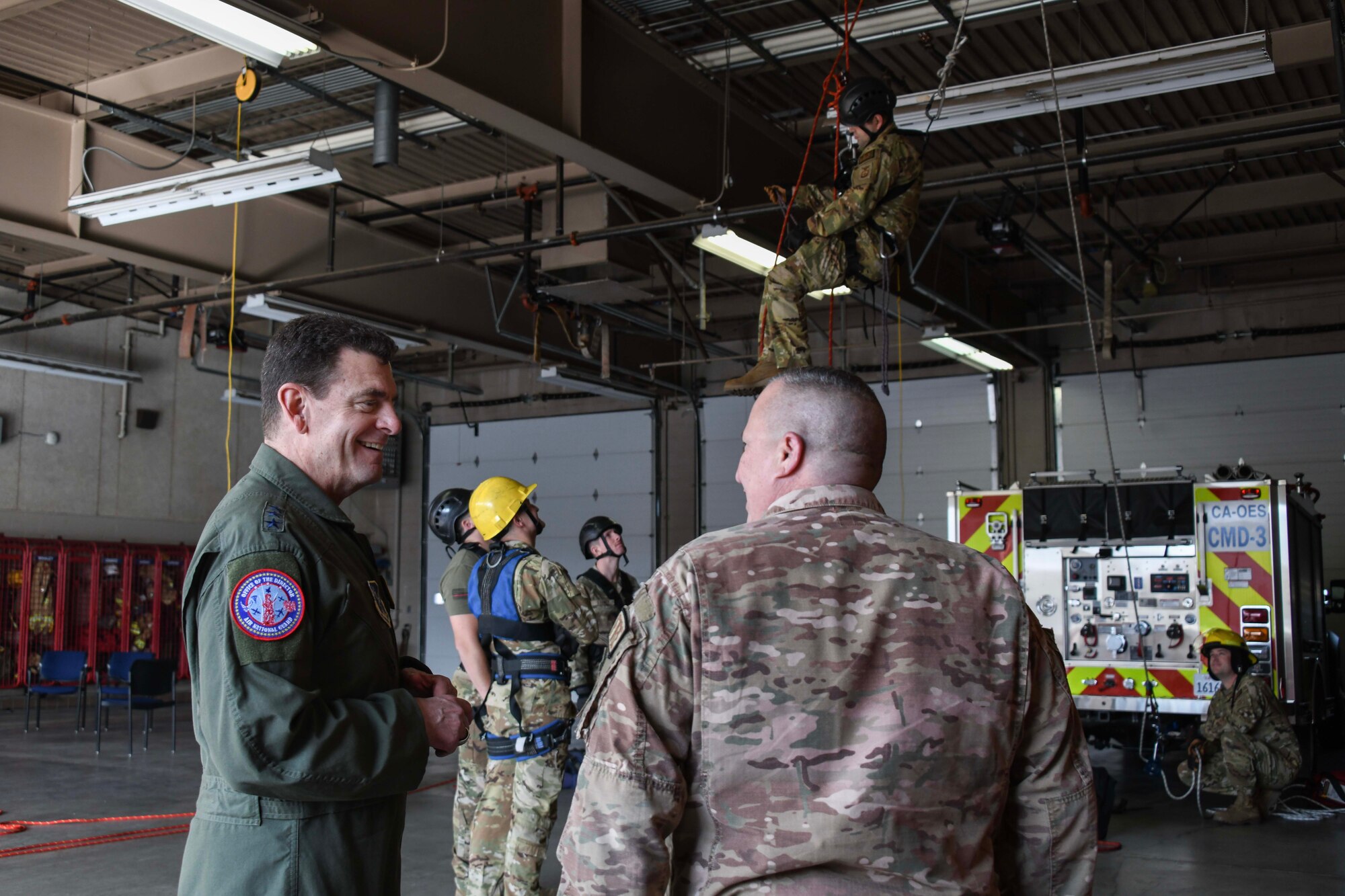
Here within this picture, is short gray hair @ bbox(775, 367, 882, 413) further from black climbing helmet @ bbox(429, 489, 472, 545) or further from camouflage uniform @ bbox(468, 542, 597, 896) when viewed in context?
black climbing helmet @ bbox(429, 489, 472, 545)

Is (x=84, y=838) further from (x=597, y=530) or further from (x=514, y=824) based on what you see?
(x=514, y=824)

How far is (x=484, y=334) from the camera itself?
1490 cm

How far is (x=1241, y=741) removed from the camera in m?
8.92

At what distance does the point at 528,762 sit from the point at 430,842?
288 cm

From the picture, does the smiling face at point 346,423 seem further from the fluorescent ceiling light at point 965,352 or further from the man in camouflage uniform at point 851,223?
the fluorescent ceiling light at point 965,352

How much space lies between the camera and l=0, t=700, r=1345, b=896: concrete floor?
22.1 feet

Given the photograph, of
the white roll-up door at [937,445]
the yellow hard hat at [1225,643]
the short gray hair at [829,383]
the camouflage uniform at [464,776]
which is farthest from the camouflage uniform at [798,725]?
the white roll-up door at [937,445]

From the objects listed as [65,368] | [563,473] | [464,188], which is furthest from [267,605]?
[563,473]

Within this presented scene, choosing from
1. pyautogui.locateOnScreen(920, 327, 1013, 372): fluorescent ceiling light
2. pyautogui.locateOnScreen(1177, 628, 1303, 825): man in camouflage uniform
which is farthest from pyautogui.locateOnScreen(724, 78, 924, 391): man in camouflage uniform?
pyautogui.locateOnScreen(920, 327, 1013, 372): fluorescent ceiling light

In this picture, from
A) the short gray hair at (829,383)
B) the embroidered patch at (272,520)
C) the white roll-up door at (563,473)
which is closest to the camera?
the short gray hair at (829,383)

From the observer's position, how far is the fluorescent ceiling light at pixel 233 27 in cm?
544

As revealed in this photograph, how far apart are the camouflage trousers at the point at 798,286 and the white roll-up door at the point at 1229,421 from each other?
33.9ft

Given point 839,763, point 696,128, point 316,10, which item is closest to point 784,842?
point 839,763

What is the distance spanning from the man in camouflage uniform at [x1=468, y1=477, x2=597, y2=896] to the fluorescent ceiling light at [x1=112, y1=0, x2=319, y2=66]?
289 centimetres
